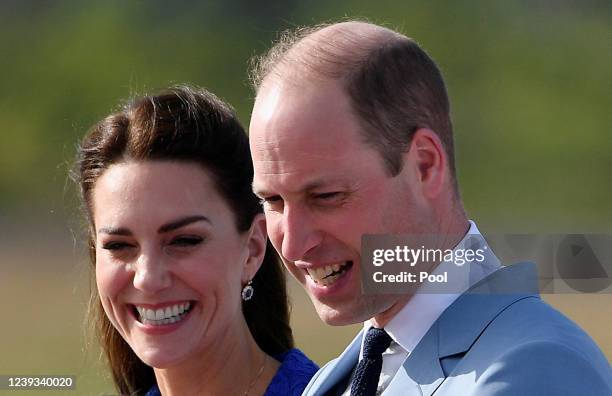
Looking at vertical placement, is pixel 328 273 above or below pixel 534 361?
above

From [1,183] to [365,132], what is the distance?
23.5ft

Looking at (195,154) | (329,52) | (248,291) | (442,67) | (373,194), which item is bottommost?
(248,291)

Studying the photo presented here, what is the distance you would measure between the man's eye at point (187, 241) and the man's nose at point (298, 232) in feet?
2.97

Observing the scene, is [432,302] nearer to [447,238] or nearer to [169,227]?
[447,238]

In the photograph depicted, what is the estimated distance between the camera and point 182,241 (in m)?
2.68

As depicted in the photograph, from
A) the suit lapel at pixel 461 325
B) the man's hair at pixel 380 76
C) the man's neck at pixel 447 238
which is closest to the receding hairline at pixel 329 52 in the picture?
the man's hair at pixel 380 76

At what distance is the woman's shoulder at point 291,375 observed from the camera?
2764mm

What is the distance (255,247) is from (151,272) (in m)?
0.31

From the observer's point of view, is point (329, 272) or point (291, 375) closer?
point (329, 272)

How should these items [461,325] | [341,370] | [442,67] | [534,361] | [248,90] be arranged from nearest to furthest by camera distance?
[534,361] < [461,325] < [341,370] < [248,90] < [442,67]

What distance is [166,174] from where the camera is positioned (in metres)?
2.70

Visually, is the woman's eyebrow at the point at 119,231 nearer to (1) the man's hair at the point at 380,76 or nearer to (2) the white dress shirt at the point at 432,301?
(1) the man's hair at the point at 380,76

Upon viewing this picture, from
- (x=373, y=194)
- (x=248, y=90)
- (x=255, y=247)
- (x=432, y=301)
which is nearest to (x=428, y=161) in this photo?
(x=373, y=194)

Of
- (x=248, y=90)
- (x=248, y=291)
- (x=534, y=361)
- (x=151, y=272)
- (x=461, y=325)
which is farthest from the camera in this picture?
(x=248, y=90)
